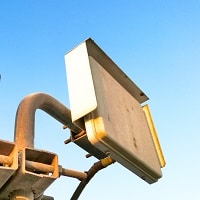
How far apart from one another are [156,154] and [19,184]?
1379 mm

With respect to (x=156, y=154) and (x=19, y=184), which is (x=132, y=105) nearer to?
(x=156, y=154)

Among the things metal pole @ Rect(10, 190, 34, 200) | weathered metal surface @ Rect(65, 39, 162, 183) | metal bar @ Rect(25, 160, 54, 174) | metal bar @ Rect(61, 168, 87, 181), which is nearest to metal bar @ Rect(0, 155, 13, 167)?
metal bar @ Rect(25, 160, 54, 174)

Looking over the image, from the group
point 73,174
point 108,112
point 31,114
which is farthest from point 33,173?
point 73,174

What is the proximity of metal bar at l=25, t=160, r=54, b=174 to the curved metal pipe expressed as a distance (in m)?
0.30

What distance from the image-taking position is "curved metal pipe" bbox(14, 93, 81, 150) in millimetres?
2532

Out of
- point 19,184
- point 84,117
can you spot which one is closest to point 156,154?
point 84,117

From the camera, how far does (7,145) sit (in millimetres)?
1963

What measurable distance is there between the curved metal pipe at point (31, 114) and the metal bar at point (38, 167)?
299 mm

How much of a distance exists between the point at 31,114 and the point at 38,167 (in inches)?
30.2

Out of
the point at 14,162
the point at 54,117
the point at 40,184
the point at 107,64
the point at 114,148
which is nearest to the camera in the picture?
the point at 14,162

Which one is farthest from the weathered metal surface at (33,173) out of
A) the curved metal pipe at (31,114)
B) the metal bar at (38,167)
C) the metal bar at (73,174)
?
the metal bar at (73,174)

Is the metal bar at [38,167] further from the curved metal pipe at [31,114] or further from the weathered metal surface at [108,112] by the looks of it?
the weathered metal surface at [108,112]

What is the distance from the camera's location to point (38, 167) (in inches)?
83.3

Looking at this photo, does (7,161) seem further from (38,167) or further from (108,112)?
(108,112)
